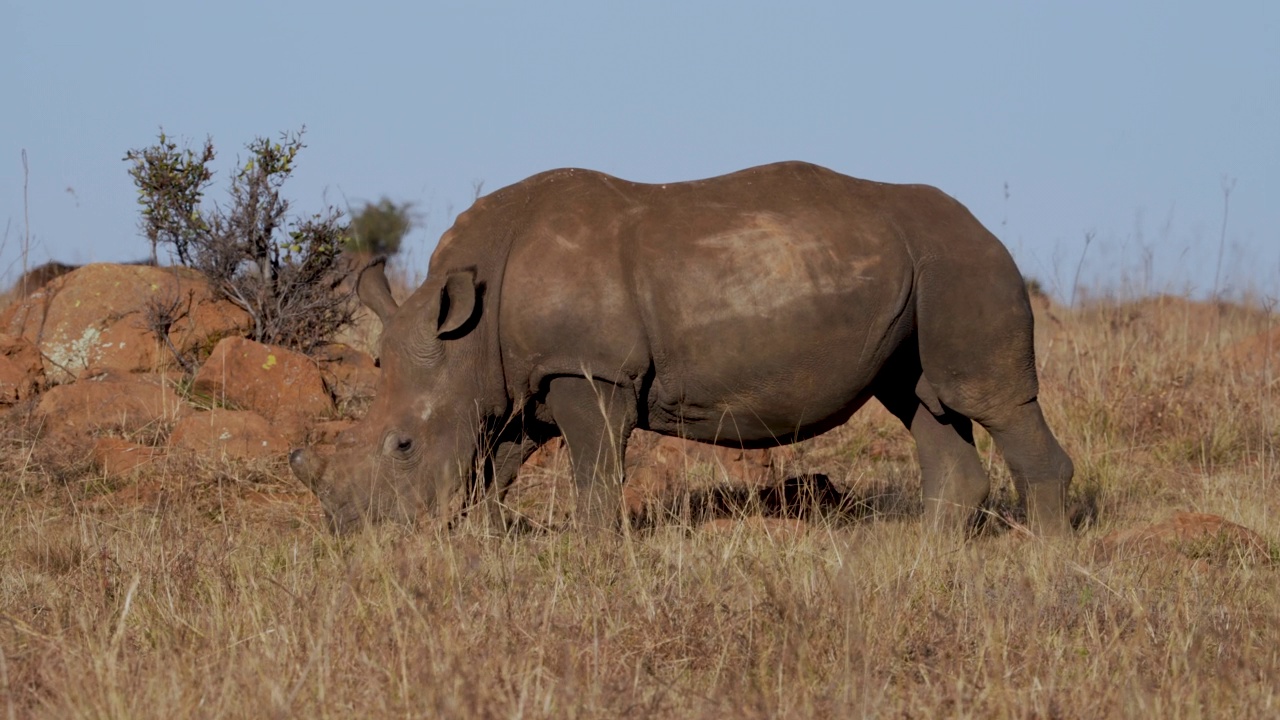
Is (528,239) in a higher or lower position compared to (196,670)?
higher

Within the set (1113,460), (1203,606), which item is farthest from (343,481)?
(1113,460)

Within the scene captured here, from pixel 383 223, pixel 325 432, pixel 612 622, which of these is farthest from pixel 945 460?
pixel 383 223

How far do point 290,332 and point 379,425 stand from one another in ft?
12.7

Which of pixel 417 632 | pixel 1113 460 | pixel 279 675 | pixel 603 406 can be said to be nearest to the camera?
pixel 279 675

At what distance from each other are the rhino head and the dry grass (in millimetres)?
233

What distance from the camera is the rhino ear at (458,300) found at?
20.2ft

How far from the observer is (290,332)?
1003 cm

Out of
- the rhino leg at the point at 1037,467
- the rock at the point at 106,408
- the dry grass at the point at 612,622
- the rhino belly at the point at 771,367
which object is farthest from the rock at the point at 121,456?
→ the rhino leg at the point at 1037,467

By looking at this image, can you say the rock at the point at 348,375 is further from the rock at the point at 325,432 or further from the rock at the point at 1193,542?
the rock at the point at 1193,542

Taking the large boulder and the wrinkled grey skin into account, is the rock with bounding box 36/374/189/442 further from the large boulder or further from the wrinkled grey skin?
the wrinkled grey skin

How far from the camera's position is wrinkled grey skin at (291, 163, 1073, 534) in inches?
242

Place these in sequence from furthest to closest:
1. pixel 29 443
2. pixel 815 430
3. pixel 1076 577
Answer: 1. pixel 29 443
2. pixel 815 430
3. pixel 1076 577

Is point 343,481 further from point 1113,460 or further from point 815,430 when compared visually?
point 1113,460

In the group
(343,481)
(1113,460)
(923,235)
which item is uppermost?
(923,235)
